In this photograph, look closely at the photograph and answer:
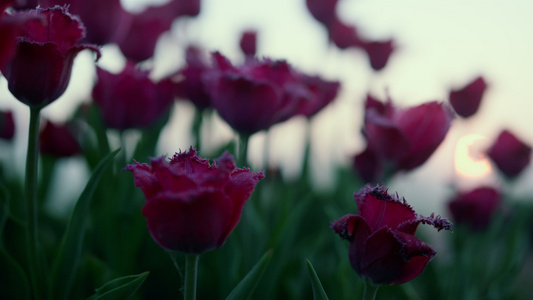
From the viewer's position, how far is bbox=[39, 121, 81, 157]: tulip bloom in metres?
0.93

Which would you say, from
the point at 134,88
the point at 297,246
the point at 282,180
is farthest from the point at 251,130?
the point at 282,180

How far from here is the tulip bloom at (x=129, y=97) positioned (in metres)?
0.70

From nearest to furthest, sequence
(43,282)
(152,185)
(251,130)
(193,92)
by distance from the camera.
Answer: (152,185)
(43,282)
(251,130)
(193,92)

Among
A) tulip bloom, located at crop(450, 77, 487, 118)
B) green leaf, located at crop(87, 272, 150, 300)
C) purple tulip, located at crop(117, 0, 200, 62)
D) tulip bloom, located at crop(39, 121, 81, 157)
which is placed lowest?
green leaf, located at crop(87, 272, 150, 300)

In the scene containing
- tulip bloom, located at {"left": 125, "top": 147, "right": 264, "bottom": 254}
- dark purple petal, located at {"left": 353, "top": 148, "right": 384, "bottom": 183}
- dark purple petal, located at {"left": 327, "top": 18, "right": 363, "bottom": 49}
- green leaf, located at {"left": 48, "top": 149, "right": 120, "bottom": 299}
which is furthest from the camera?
dark purple petal, located at {"left": 327, "top": 18, "right": 363, "bottom": 49}

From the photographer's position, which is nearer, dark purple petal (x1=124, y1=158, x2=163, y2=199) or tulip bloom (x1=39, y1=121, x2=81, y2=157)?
dark purple petal (x1=124, y1=158, x2=163, y2=199)

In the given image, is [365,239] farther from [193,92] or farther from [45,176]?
[45,176]

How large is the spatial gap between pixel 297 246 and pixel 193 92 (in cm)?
34

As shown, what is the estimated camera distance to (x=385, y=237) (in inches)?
14.8

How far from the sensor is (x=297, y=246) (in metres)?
0.99

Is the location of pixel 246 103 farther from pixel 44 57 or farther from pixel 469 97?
pixel 469 97

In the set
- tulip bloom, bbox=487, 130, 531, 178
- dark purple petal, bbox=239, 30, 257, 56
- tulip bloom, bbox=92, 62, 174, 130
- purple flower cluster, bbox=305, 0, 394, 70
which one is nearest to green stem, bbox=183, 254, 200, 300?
tulip bloom, bbox=92, 62, 174, 130

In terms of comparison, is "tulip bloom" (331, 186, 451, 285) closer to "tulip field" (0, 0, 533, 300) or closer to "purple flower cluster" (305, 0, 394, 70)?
"tulip field" (0, 0, 533, 300)

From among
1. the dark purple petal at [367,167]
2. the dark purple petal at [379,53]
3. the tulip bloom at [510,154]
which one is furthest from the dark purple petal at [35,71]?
the tulip bloom at [510,154]
